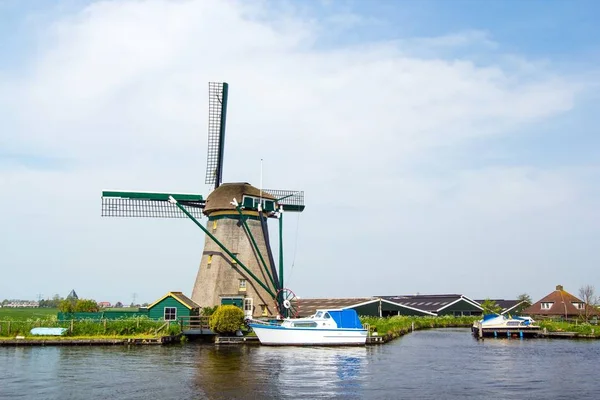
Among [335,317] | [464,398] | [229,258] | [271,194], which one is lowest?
[464,398]

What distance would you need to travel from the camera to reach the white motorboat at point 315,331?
3712cm

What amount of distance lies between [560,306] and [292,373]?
2032 inches

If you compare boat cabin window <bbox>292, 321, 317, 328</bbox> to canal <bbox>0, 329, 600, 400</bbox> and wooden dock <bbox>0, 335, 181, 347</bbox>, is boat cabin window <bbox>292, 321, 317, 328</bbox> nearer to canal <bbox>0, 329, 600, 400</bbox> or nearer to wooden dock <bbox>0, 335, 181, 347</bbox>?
canal <bbox>0, 329, 600, 400</bbox>

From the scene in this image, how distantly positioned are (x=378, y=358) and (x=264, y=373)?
8638 mm

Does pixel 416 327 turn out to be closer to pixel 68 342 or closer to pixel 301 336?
pixel 301 336

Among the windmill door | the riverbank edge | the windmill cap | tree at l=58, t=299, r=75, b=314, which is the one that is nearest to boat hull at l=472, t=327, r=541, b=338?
the riverbank edge

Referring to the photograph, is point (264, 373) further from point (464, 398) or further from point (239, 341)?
point (239, 341)

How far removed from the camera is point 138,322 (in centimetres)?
3975

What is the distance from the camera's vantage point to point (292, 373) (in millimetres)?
25391

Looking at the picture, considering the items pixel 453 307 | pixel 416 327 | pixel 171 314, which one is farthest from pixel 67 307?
pixel 453 307

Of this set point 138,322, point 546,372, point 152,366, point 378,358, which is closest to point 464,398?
point 546,372

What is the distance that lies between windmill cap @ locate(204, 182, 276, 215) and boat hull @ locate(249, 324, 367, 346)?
1135cm

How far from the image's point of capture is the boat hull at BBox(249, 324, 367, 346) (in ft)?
122

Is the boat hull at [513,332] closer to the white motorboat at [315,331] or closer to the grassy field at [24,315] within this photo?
the white motorboat at [315,331]
